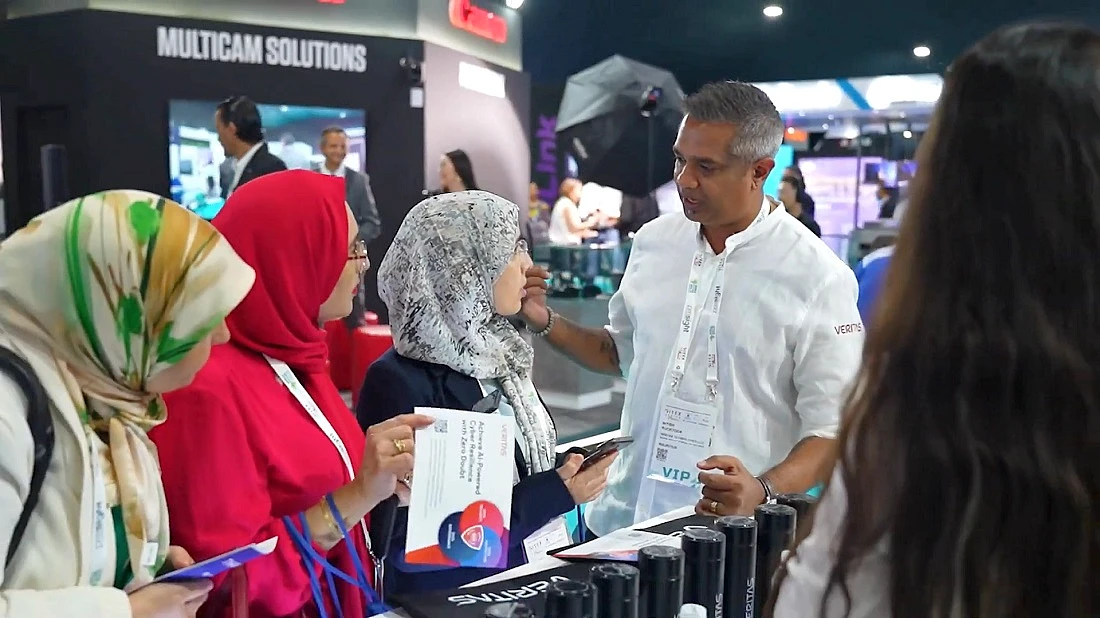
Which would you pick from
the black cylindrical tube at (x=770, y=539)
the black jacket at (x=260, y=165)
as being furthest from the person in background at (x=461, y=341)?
the black jacket at (x=260, y=165)

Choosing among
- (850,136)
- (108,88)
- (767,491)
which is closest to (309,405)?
(767,491)

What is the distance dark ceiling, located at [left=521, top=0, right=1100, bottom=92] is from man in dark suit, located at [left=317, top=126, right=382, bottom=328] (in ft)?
13.4

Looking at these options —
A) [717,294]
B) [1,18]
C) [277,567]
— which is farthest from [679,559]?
[1,18]

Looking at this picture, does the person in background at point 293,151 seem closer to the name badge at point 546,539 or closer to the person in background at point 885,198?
the name badge at point 546,539

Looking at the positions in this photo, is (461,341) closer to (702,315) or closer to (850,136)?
(702,315)

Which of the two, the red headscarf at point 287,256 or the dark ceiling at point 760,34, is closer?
the red headscarf at point 287,256

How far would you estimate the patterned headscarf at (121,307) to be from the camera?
1121 millimetres

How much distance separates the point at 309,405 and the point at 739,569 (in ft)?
2.71

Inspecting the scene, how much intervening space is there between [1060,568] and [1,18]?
8.39 meters

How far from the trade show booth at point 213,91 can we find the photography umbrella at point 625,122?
275 cm

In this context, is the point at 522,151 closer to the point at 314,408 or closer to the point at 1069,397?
the point at 314,408

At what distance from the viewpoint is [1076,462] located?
0.75 meters

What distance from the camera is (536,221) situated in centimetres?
944

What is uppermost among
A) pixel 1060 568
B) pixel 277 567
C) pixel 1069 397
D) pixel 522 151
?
pixel 522 151
